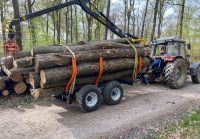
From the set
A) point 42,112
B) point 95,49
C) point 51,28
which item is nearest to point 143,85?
point 95,49

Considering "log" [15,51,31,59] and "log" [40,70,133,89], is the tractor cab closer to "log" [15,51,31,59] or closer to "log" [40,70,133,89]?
"log" [40,70,133,89]

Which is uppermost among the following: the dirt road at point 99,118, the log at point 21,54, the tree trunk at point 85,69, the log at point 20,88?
the log at point 21,54

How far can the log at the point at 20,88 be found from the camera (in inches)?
374

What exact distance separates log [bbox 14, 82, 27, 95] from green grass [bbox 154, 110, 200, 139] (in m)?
5.50

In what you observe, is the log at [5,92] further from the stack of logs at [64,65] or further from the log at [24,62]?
the log at [24,62]

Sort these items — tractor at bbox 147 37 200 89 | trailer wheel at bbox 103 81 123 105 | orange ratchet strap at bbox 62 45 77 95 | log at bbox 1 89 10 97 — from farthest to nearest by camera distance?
tractor at bbox 147 37 200 89 → log at bbox 1 89 10 97 → trailer wheel at bbox 103 81 123 105 → orange ratchet strap at bbox 62 45 77 95

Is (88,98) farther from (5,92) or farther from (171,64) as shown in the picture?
(171,64)

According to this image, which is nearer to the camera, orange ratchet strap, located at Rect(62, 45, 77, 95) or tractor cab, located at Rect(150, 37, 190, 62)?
orange ratchet strap, located at Rect(62, 45, 77, 95)

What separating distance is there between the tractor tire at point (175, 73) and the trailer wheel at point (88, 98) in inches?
165

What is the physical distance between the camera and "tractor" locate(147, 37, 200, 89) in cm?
1116

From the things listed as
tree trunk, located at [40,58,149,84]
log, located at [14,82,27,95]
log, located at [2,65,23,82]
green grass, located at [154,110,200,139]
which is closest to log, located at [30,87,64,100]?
tree trunk, located at [40,58,149,84]

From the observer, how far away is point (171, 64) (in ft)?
36.6

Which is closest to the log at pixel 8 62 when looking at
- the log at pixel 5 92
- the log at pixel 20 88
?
the log at pixel 20 88

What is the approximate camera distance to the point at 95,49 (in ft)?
28.4
